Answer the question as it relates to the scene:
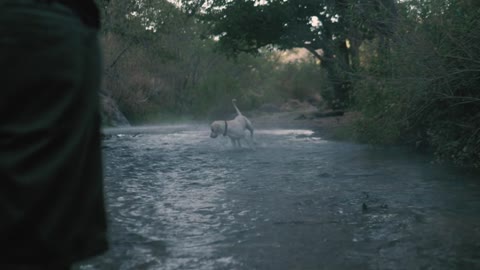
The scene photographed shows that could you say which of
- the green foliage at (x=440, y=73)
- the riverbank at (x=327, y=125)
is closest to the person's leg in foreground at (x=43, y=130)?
the green foliage at (x=440, y=73)

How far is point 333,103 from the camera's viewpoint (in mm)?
25844

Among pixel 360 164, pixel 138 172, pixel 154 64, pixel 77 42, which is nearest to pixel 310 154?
pixel 360 164

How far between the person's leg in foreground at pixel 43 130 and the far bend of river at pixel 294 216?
2.51 m

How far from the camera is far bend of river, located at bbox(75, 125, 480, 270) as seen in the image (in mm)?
4223

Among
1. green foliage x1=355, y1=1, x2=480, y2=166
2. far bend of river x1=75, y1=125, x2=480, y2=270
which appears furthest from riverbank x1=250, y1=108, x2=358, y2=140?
far bend of river x1=75, y1=125, x2=480, y2=270

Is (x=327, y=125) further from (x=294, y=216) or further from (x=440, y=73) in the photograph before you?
(x=294, y=216)

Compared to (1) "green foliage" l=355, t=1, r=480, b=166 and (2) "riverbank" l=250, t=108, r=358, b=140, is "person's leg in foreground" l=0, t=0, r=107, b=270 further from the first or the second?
(2) "riverbank" l=250, t=108, r=358, b=140

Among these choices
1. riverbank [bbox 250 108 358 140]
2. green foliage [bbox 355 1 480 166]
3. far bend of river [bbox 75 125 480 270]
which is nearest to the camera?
far bend of river [bbox 75 125 480 270]

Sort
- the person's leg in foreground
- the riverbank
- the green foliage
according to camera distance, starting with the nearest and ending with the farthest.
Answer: the person's leg in foreground
the green foliage
the riverbank

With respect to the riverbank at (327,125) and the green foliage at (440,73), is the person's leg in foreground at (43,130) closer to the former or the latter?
the green foliage at (440,73)

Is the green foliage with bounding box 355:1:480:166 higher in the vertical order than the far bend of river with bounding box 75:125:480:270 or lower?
higher

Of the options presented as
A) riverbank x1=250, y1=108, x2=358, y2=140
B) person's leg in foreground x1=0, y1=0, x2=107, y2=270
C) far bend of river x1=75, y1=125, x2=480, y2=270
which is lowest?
far bend of river x1=75, y1=125, x2=480, y2=270

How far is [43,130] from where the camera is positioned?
62.6 inches

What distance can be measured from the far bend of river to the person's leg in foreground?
2510 mm
